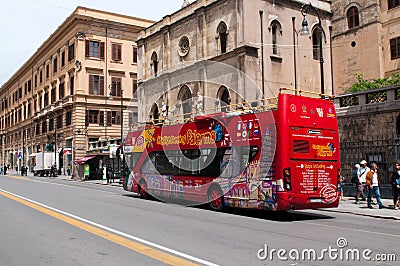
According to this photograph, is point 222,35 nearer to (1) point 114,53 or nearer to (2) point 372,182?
(2) point 372,182

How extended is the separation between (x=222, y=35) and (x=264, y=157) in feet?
77.6

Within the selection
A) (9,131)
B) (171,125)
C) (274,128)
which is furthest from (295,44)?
(9,131)

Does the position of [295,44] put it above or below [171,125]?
above

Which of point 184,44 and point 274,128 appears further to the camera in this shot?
point 184,44

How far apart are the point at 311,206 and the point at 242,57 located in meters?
21.0

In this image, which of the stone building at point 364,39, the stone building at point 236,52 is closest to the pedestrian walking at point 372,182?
the stone building at point 236,52

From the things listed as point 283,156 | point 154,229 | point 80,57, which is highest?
point 80,57

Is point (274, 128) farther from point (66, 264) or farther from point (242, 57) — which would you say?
point (242, 57)

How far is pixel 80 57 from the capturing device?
184 ft

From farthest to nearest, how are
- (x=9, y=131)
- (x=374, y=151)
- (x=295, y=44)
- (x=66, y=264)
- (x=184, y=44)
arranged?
1. (x=9, y=131)
2. (x=184, y=44)
3. (x=295, y=44)
4. (x=374, y=151)
5. (x=66, y=264)

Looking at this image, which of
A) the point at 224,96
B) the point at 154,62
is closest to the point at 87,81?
the point at 154,62

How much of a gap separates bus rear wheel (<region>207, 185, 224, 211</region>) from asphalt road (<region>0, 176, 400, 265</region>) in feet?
1.61

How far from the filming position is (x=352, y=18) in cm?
3675

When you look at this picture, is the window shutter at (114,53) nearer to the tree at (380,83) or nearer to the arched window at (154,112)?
the arched window at (154,112)
